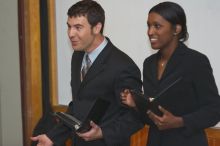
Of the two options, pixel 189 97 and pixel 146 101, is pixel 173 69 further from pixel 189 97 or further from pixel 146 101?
pixel 146 101

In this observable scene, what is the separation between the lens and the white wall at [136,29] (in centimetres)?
250

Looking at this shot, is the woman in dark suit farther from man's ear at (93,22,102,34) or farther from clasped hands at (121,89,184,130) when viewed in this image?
man's ear at (93,22,102,34)

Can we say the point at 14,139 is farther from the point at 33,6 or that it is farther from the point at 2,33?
the point at 33,6

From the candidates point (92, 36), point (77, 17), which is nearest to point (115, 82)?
point (92, 36)

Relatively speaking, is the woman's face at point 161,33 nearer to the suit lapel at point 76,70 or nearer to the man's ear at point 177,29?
the man's ear at point 177,29

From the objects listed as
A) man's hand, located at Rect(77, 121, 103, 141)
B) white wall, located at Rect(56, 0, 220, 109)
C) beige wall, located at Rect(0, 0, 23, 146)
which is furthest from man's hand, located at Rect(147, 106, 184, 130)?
beige wall, located at Rect(0, 0, 23, 146)

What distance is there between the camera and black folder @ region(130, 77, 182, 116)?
150 centimetres

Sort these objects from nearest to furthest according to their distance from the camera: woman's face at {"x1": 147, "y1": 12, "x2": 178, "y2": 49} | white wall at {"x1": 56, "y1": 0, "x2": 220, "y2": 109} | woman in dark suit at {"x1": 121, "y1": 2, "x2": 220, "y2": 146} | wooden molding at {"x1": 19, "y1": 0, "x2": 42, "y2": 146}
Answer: woman in dark suit at {"x1": 121, "y1": 2, "x2": 220, "y2": 146}, woman's face at {"x1": 147, "y1": 12, "x2": 178, "y2": 49}, white wall at {"x1": 56, "y1": 0, "x2": 220, "y2": 109}, wooden molding at {"x1": 19, "y1": 0, "x2": 42, "y2": 146}

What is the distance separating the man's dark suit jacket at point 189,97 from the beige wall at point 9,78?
2096 millimetres

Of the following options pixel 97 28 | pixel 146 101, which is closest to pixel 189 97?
pixel 146 101

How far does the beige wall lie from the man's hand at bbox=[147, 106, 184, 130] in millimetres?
2205

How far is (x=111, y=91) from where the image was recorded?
1722 millimetres

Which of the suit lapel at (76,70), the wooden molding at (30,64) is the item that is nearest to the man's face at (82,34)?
the suit lapel at (76,70)

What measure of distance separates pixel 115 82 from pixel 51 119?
141 centimetres
